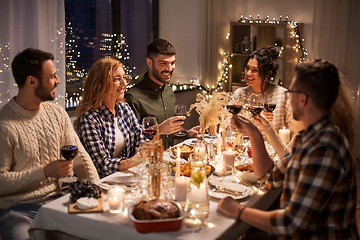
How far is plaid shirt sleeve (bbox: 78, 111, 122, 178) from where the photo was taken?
221cm

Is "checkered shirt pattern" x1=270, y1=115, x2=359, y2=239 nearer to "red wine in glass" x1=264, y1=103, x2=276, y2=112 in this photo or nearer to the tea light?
the tea light

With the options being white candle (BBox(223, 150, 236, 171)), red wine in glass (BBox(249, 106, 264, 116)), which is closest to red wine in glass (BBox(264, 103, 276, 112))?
red wine in glass (BBox(249, 106, 264, 116))

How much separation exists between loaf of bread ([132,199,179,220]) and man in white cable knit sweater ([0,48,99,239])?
655 millimetres

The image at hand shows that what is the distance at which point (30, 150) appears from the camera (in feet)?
6.38

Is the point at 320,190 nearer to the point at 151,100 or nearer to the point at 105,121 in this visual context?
the point at 105,121

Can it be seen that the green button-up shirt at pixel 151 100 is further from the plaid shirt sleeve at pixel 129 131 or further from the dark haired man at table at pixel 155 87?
the plaid shirt sleeve at pixel 129 131

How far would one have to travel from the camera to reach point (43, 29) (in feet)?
9.73

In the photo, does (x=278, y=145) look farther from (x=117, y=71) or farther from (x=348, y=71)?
(x=348, y=71)

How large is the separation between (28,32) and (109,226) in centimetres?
210

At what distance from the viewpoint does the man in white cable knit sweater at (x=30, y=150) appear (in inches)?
72.0

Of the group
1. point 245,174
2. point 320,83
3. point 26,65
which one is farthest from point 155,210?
point 26,65

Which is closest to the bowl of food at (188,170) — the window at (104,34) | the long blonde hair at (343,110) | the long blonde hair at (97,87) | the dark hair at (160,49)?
the long blonde hair at (343,110)

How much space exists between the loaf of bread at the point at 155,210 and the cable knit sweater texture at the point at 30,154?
29.6 inches

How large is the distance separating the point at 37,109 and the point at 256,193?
132 centimetres
